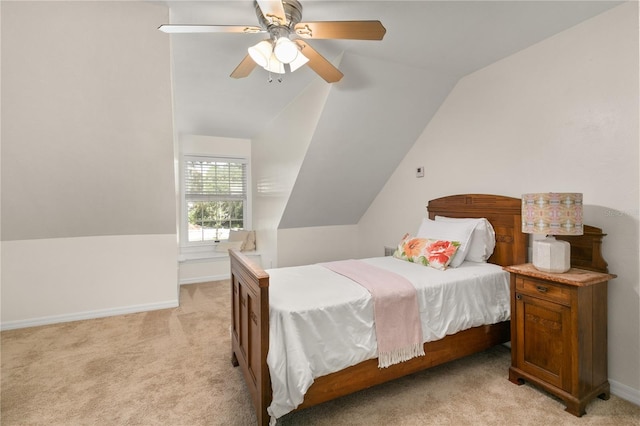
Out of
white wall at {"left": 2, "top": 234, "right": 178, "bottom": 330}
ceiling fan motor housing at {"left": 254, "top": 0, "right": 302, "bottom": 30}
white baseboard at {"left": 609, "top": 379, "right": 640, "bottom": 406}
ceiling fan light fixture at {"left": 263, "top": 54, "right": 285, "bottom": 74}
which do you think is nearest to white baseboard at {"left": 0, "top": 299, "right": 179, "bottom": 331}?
white wall at {"left": 2, "top": 234, "right": 178, "bottom": 330}

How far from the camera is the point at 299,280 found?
2008 mm

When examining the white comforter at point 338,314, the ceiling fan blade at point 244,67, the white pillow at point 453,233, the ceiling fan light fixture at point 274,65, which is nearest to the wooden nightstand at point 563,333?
the white comforter at point 338,314

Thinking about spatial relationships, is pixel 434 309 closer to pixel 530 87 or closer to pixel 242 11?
pixel 530 87

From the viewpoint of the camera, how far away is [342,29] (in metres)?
1.70

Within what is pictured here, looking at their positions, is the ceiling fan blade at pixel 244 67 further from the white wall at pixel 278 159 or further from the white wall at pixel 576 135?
the white wall at pixel 576 135

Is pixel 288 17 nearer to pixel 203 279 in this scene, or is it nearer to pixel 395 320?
pixel 395 320

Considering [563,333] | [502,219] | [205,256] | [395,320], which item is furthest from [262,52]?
[205,256]

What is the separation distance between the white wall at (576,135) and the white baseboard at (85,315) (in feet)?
11.2

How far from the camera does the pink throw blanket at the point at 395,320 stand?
5.73ft

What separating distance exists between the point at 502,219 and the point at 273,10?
7.54 feet

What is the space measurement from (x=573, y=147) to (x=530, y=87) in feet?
1.96

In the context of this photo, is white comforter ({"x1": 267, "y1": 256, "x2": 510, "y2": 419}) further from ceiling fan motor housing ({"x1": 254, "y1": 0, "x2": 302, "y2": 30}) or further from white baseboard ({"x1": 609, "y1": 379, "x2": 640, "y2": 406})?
ceiling fan motor housing ({"x1": 254, "y1": 0, "x2": 302, "y2": 30})

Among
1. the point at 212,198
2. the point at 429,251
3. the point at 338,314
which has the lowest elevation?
the point at 338,314

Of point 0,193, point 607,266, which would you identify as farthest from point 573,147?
point 0,193
